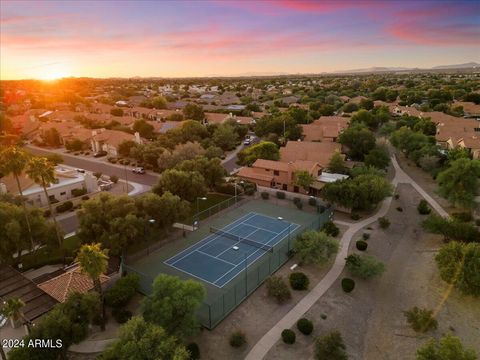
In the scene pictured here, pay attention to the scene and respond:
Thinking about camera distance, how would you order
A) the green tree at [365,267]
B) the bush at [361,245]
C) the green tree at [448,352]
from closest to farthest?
1. the green tree at [448,352]
2. the green tree at [365,267]
3. the bush at [361,245]

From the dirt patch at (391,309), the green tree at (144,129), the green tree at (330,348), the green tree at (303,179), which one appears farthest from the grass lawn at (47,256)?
the green tree at (144,129)

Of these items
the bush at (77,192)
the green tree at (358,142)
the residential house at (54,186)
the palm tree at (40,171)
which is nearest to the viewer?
the palm tree at (40,171)

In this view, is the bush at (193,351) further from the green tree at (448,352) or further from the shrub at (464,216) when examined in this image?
the shrub at (464,216)

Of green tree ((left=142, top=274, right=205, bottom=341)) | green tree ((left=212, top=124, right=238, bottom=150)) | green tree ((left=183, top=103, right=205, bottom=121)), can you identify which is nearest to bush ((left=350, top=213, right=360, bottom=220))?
green tree ((left=142, top=274, right=205, bottom=341))

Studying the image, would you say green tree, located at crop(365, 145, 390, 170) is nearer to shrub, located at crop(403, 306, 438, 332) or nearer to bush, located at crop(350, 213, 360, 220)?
bush, located at crop(350, 213, 360, 220)

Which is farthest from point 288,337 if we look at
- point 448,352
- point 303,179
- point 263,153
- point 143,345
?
point 263,153
